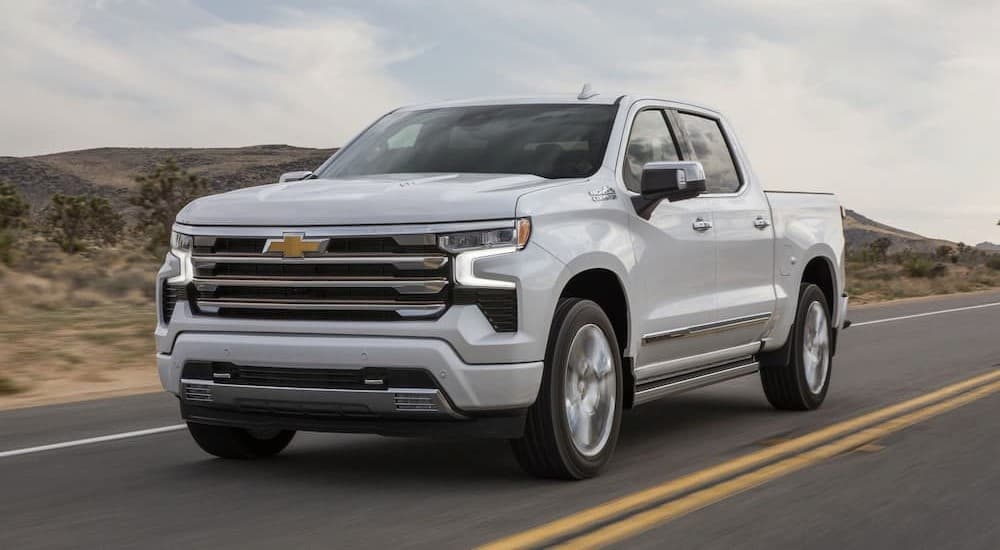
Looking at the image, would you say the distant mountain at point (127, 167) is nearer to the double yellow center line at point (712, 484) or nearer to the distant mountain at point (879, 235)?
the distant mountain at point (879, 235)

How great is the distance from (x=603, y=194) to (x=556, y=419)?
1.22m

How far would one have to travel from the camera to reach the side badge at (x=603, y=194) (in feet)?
21.7

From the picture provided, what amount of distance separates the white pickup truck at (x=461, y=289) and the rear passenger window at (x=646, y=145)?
0.06ft

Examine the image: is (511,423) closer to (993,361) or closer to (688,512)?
(688,512)

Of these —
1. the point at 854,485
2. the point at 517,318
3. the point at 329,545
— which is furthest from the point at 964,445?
the point at 329,545

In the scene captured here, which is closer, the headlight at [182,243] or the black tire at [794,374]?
the headlight at [182,243]

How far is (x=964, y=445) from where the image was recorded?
7.65 m

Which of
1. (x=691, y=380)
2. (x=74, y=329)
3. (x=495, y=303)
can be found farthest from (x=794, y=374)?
(x=74, y=329)

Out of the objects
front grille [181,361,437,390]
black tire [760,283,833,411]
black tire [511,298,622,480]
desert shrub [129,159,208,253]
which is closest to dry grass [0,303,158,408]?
front grille [181,361,437,390]

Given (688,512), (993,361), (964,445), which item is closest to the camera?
(688,512)

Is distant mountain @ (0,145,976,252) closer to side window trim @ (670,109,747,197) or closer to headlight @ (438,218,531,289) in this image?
side window trim @ (670,109,747,197)

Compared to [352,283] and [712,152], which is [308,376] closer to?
[352,283]

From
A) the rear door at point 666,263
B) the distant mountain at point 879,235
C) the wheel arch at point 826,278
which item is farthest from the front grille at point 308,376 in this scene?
the distant mountain at point 879,235

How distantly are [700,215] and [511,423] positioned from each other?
2255 mm
